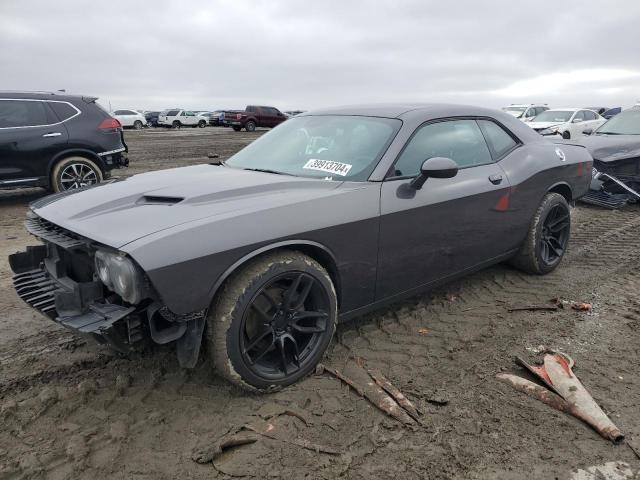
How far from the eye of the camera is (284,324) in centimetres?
269

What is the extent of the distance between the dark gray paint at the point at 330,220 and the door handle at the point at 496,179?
39 mm

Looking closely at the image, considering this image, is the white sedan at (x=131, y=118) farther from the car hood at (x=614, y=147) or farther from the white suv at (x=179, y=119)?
the car hood at (x=614, y=147)

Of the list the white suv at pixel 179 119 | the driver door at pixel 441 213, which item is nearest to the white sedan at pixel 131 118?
the white suv at pixel 179 119

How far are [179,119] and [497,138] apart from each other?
38466 mm

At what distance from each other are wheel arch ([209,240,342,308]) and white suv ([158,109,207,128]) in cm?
3891

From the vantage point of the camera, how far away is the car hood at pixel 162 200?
7.84 feet

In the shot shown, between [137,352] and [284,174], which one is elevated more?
[284,174]

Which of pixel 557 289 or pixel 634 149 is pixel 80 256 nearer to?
pixel 557 289

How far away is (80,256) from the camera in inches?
101

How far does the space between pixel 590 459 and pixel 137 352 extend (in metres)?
2.52

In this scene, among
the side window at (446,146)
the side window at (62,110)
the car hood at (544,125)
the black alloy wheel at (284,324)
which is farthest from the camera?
the car hood at (544,125)

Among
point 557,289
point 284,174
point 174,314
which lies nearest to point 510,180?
point 557,289

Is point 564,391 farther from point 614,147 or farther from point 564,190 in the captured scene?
point 614,147

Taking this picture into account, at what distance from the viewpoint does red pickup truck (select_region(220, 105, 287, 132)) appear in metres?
31.9
